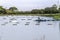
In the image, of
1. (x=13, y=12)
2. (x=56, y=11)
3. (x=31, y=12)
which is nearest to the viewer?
(x=56, y=11)

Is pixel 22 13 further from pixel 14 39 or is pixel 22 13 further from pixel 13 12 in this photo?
pixel 14 39

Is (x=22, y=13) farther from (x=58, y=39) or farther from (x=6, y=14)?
(x=58, y=39)

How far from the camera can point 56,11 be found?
194ft

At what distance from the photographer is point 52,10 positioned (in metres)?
61.3

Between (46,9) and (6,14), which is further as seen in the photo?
(6,14)

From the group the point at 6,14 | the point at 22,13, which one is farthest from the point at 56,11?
the point at 6,14

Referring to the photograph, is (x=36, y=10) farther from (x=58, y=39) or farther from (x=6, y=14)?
(x=58, y=39)

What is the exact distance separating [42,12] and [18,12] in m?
11.9

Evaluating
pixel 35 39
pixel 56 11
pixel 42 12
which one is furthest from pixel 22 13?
pixel 35 39

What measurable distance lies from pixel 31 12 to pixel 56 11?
11.3m

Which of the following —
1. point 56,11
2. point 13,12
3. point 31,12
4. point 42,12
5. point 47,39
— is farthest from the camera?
point 13,12

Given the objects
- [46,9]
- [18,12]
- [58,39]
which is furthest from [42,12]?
[58,39]

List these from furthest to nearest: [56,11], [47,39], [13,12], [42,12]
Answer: [13,12] < [42,12] < [56,11] < [47,39]

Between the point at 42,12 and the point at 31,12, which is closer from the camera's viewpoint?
the point at 42,12
